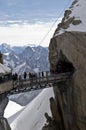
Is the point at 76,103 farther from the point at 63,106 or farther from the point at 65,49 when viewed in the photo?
the point at 65,49

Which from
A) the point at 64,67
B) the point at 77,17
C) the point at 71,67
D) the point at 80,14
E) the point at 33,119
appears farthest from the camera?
the point at 33,119

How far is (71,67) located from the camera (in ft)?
225

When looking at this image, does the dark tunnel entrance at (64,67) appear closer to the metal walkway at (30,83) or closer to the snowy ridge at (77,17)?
the metal walkway at (30,83)

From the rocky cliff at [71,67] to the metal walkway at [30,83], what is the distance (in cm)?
218

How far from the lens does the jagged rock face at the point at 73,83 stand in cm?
6325

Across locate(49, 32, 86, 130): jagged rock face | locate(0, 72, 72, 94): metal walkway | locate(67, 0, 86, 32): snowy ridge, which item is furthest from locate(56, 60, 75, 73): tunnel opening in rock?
locate(67, 0, 86, 32): snowy ridge

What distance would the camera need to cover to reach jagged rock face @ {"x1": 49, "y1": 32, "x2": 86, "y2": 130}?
6325cm

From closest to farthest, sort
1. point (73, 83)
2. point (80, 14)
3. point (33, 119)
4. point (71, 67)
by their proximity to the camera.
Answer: point (73, 83), point (71, 67), point (80, 14), point (33, 119)

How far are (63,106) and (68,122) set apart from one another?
3.38 meters

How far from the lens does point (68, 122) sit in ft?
225

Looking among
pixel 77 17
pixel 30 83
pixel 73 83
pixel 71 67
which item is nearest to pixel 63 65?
pixel 71 67

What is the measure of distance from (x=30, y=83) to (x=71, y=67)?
12191 mm

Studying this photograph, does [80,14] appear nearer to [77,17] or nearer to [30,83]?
[77,17]

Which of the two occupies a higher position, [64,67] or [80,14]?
[80,14]
